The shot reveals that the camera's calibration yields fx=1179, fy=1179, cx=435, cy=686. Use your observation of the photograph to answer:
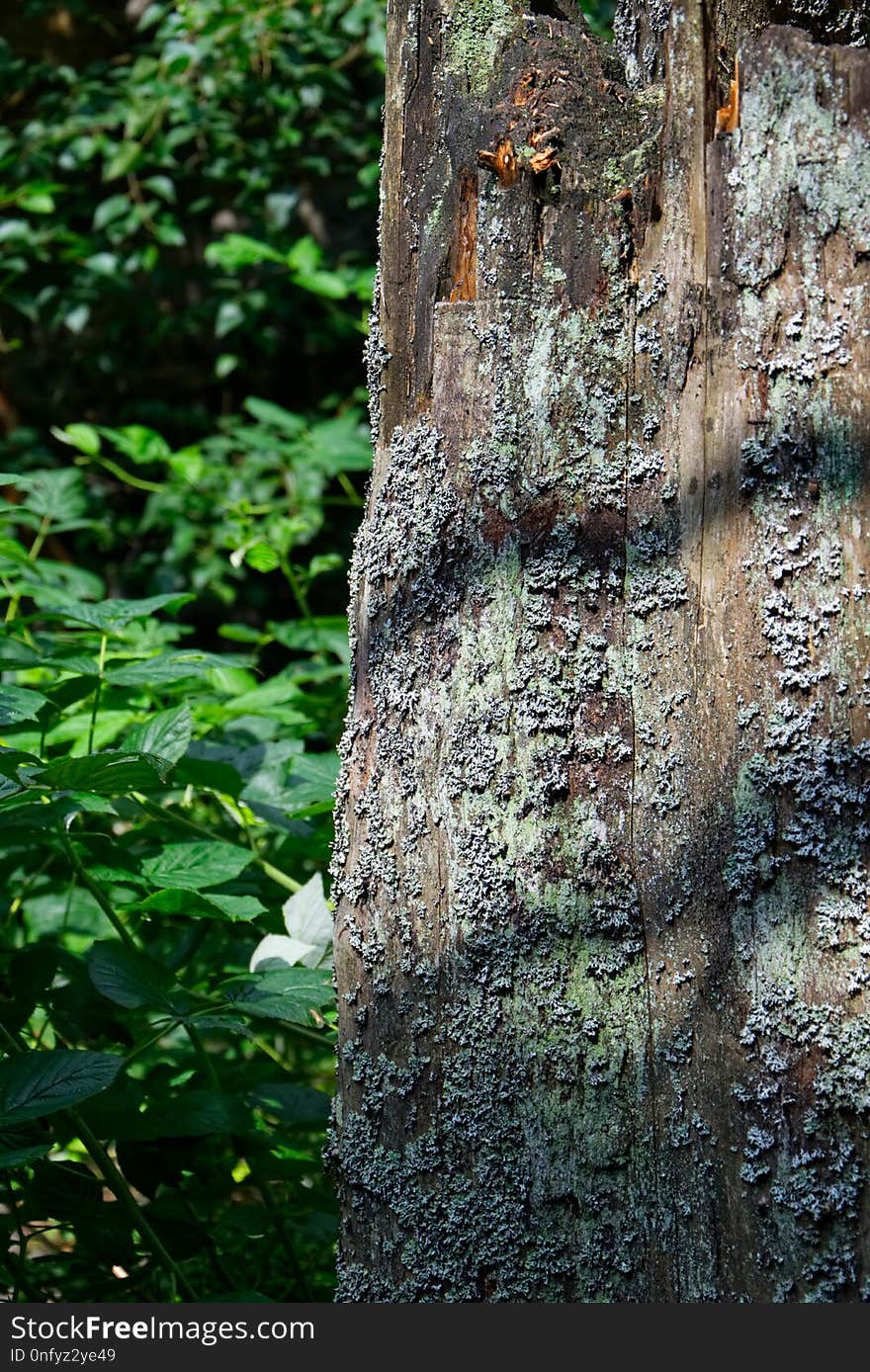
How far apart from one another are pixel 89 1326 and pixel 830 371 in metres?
1.04

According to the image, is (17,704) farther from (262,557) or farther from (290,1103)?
(262,557)

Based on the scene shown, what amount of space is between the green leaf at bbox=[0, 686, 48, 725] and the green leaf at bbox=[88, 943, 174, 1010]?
0.27m

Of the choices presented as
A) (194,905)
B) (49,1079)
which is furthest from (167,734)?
(49,1079)

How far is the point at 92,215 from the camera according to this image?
4430mm

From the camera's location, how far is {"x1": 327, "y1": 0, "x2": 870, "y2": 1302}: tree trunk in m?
0.92

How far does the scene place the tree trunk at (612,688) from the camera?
3.01 ft

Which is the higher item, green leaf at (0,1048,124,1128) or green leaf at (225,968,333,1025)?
green leaf at (225,968,333,1025)

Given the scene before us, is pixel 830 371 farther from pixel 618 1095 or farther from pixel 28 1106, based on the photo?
pixel 28 1106

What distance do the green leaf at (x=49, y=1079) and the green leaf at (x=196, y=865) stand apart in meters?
0.25

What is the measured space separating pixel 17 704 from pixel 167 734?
18cm

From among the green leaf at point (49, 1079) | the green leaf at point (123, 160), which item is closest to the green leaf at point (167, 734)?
the green leaf at point (49, 1079)

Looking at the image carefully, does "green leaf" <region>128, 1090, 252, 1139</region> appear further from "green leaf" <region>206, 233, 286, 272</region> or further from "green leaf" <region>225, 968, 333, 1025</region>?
"green leaf" <region>206, 233, 286, 272</region>

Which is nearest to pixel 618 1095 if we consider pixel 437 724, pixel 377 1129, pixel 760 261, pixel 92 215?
pixel 377 1129

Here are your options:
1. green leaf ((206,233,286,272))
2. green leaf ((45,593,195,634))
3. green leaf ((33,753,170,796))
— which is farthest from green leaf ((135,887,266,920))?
green leaf ((206,233,286,272))
